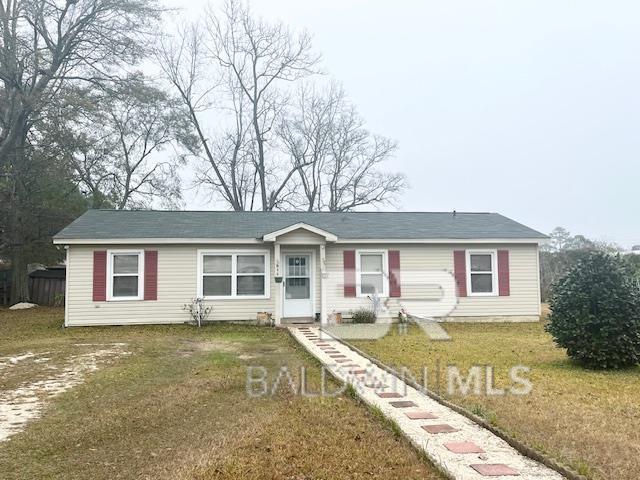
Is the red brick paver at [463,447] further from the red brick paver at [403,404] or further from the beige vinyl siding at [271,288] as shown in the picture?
the beige vinyl siding at [271,288]

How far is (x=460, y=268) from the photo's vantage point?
1403 centimetres

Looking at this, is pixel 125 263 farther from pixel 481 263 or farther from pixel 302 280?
pixel 481 263

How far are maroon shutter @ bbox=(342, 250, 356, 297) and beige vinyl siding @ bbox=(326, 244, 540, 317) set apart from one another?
116 mm

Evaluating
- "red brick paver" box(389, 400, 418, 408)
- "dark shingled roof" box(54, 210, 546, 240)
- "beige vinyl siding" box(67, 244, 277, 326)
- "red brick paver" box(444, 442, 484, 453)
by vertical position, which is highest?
"dark shingled roof" box(54, 210, 546, 240)

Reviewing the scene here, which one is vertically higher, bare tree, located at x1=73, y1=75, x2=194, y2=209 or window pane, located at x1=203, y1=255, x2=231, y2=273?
bare tree, located at x1=73, y1=75, x2=194, y2=209

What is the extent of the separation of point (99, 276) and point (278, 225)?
5.26 metres

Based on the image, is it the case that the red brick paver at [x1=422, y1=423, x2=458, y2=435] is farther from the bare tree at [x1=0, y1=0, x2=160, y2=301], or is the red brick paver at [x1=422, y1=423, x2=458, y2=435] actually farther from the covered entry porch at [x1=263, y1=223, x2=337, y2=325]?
the bare tree at [x1=0, y1=0, x2=160, y2=301]

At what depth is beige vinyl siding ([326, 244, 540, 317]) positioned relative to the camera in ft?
44.5

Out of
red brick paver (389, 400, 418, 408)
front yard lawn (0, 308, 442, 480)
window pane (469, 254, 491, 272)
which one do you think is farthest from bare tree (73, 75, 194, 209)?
red brick paver (389, 400, 418, 408)

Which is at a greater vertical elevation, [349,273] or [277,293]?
[349,273]

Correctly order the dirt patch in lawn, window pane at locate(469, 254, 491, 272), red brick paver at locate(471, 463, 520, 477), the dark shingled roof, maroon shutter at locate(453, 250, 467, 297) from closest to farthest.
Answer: red brick paver at locate(471, 463, 520, 477) → the dirt patch in lawn → the dark shingled roof → maroon shutter at locate(453, 250, 467, 297) → window pane at locate(469, 254, 491, 272)

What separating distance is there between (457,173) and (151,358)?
28.0m

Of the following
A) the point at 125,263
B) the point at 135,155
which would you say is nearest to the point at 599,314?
the point at 125,263

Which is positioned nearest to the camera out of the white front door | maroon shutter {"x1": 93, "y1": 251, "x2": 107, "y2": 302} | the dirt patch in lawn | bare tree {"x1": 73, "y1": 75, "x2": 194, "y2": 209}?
the dirt patch in lawn
